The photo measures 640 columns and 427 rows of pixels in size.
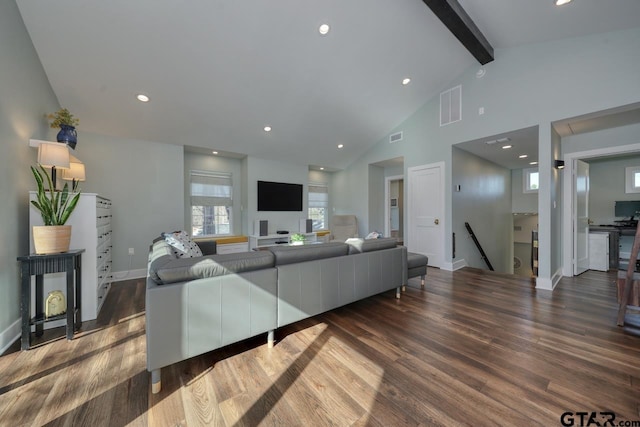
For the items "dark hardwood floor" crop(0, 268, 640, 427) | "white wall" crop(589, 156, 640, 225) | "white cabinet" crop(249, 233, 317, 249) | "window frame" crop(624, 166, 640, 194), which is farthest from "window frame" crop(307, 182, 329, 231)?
"window frame" crop(624, 166, 640, 194)

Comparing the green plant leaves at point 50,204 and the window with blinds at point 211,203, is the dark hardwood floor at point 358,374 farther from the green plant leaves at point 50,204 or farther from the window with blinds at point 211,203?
the window with blinds at point 211,203

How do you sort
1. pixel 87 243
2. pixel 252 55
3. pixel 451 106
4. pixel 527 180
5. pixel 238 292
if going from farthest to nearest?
pixel 527 180, pixel 451 106, pixel 252 55, pixel 87 243, pixel 238 292

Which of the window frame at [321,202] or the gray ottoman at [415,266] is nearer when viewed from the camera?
the gray ottoman at [415,266]

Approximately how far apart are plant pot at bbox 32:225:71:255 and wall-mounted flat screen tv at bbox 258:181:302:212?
371 cm

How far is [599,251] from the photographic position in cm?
448

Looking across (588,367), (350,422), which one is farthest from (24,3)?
(588,367)

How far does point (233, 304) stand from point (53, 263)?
1765mm

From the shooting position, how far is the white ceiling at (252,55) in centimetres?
269

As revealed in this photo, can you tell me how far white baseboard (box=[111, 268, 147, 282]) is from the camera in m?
4.11

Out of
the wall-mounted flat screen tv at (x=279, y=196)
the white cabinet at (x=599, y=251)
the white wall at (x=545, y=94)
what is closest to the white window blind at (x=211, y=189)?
the wall-mounted flat screen tv at (x=279, y=196)

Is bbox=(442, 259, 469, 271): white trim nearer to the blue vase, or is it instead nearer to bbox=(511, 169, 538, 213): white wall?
bbox=(511, 169, 538, 213): white wall

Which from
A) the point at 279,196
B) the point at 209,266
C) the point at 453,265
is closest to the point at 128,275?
the point at 279,196

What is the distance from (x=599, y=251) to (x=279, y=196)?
649cm

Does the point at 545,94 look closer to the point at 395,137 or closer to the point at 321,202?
the point at 395,137
